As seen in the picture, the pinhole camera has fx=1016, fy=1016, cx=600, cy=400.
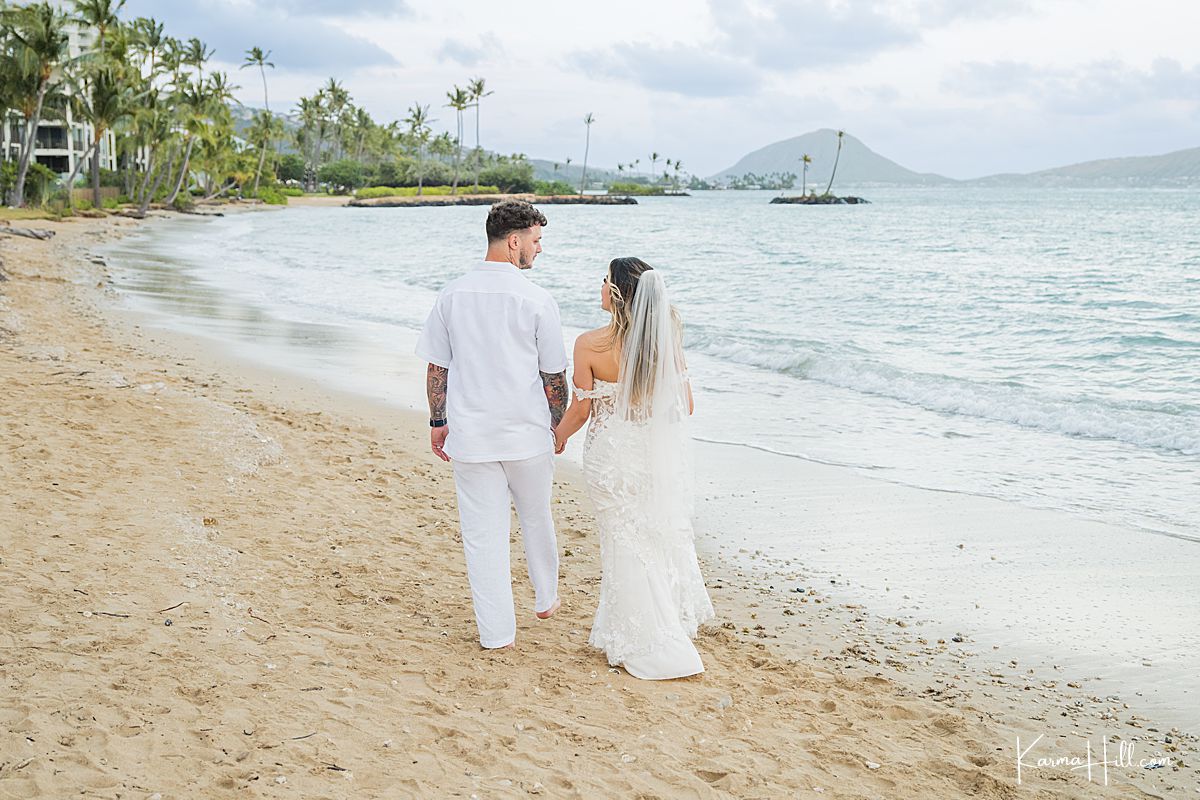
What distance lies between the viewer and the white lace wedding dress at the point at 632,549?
4.25 meters

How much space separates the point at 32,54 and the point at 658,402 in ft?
156

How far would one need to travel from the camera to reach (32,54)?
4259 centimetres

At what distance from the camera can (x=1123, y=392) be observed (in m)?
13.3

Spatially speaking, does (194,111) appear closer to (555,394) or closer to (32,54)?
(32,54)

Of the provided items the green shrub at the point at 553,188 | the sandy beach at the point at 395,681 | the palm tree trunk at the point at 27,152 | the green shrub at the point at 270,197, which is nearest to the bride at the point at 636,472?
Result: the sandy beach at the point at 395,681

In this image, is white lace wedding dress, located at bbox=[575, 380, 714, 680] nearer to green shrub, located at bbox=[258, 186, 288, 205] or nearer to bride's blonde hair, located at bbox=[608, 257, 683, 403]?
bride's blonde hair, located at bbox=[608, 257, 683, 403]

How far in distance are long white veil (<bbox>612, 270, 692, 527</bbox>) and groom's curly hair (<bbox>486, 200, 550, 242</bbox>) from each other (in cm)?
50

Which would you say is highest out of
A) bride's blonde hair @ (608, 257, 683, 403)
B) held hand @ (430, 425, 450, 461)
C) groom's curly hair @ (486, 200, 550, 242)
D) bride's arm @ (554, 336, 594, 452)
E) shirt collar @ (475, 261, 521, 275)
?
groom's curly hair @ (486, 200, 550, 242)

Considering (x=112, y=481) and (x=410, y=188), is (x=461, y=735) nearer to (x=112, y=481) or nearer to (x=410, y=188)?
(x=112, y=481)

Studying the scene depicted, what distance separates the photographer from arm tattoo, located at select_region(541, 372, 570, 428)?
4125 millimetres

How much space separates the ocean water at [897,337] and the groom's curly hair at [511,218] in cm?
507

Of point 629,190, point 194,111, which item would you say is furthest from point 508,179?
point 194,111

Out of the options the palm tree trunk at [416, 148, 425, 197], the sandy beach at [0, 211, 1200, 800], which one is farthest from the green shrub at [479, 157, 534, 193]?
the sandy beach at [0, 211, 1200, 800]

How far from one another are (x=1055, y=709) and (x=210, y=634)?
3533 millimetres
